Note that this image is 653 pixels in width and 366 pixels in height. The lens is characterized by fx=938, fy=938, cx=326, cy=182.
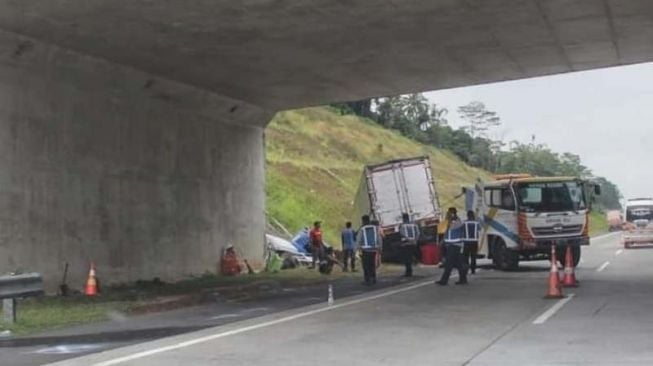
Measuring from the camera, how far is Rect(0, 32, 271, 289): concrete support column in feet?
61.7

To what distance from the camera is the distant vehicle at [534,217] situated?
28266mm

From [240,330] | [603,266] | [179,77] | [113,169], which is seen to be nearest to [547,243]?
[603,266]

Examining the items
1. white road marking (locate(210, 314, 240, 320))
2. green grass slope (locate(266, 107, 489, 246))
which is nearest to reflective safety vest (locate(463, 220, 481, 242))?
white road marking (locate(210, 314, 240, 320))

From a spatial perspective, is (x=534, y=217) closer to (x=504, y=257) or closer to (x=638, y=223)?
(x=504, y=257)

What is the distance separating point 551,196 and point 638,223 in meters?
20.6

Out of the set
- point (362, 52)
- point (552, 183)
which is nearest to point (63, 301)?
point (362, 52)

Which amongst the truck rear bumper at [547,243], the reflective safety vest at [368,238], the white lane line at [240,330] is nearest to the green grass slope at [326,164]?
the truck rear bumper at [547,243]

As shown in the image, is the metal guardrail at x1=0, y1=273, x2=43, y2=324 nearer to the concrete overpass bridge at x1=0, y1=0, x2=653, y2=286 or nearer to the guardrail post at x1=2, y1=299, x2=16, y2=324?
the guardrail post at x1=2, y1=299, x2=16, y2=324

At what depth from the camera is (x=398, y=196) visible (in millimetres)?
33844

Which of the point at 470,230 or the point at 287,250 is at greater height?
the point at 470,230

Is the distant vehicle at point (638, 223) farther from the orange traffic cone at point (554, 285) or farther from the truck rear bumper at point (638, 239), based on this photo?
the orange traffic cone at point (554, 285)

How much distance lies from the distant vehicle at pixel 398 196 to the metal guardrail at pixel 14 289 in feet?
63.5

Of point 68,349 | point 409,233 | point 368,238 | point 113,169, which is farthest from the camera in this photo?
point 409,233

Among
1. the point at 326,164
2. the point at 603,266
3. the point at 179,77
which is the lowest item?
the point at 603,266
